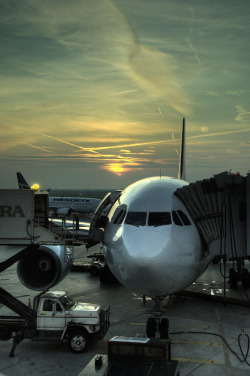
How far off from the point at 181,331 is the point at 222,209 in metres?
5.22

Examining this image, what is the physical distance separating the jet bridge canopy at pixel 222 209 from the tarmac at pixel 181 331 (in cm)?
200

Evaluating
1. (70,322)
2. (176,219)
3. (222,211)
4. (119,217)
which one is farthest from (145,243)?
(222,211)

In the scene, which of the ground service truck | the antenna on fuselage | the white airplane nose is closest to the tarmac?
the ground service truck

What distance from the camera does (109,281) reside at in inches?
979

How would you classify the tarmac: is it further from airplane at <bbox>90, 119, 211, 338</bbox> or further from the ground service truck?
airplane at <bbox>90, 119, 211, 338</bbox>

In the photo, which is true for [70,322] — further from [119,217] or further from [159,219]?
[159,219]

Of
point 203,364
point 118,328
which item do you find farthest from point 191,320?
point 203,364

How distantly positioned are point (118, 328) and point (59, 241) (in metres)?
4.31

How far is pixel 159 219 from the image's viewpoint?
14742 mm

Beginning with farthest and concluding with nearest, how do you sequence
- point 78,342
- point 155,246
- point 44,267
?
point 44,267 < point 78,342 < point 155,246

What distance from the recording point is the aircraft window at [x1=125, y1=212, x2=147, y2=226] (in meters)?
14.7

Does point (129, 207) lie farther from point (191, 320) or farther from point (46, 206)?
point (191, 320)

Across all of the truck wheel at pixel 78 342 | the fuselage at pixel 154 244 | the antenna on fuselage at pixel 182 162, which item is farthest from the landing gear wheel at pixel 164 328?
the antenna on fuselage at pixel 182 162

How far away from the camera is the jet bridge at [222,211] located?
16.1 meters
